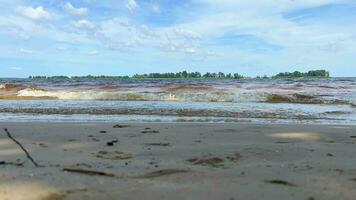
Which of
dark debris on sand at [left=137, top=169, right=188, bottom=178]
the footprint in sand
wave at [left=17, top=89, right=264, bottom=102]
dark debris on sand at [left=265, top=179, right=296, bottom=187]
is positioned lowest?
wave at [left=17, top=89, right=264, bottom=102]

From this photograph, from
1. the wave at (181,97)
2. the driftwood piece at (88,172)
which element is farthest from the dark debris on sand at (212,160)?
the wave at (181,97)

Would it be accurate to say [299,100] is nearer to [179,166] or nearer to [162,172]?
[179,166]

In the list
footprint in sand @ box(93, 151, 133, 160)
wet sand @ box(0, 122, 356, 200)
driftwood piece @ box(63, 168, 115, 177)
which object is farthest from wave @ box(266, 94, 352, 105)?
driftwood piece @ box(63, 168, 115, 177)

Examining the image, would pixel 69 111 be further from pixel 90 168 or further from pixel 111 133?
pixel 90 168

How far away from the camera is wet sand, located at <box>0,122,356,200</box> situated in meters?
3.38

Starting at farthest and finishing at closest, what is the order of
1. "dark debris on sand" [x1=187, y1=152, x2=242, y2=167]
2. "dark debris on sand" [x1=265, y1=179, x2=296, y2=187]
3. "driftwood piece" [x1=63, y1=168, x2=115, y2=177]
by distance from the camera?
"dark debris on sand" [x1=187, y1=152, x2=242, y2=167] → "driftwood piece" [x1=63, y1=168, x2=115, y2=177] → "dark debris on sand" [x1=265, y1=179, x2=296, y2=187]

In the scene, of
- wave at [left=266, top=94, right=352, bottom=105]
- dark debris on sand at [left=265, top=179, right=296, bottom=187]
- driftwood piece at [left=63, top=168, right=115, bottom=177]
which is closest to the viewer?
dark debris on sand at [left=265, top=179, right=296, bottom=187]

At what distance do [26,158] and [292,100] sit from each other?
1551 cm

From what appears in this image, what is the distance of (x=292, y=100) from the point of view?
1902 centimetres

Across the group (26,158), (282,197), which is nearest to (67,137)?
(26,158)

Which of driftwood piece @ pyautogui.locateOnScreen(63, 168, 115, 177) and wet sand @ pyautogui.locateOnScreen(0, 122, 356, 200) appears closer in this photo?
wet sand @ pyautogui.locateOnScreen(0, 122, 356, 200)

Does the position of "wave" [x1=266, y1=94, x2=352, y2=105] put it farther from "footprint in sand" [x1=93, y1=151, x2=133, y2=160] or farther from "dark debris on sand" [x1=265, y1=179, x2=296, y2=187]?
"dark debris on sand" [x1=265, y1=179, x2=296, y2=187]

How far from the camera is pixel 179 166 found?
4285 millimetres

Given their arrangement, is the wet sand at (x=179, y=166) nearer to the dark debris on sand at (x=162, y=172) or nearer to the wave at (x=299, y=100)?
the dark debris on sand at (x=162, y=172)
